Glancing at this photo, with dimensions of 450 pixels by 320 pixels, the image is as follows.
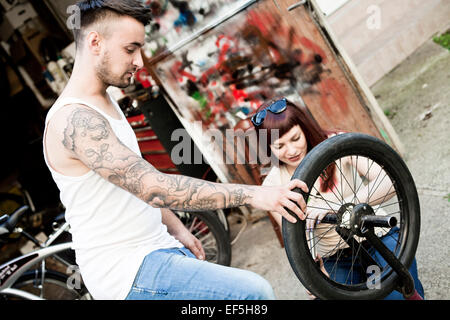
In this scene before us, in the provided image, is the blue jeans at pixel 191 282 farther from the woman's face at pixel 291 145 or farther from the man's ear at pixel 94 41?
the man's ear at pixel 94 41

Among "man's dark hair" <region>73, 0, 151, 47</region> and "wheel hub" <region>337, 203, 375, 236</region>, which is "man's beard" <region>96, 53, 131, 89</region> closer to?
"man's dark hair" <region>73, 0, 151, 47</region>

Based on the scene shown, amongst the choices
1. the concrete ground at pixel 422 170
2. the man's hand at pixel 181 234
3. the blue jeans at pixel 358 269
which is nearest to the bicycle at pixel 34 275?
the man's hand at pixel 181 234

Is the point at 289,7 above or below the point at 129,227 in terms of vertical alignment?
above

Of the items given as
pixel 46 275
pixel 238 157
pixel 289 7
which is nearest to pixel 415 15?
pixel 289 7

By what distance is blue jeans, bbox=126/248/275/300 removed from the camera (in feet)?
5.01

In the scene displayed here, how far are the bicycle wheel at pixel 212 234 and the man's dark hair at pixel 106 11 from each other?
2.05m

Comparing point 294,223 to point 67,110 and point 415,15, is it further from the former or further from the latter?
point 415,15

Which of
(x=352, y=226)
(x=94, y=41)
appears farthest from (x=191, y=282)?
(x=94, y=41)

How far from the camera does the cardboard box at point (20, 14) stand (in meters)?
5.77

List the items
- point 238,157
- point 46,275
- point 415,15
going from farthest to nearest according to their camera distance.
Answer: point 415,15 < point 238,157 < point 46,275

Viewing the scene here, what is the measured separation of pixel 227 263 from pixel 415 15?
4.12 meters

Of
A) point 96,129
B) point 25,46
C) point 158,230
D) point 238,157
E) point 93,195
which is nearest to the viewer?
point 96,129

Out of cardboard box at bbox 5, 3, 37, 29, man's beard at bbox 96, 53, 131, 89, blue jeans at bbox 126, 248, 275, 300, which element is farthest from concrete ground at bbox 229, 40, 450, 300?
cardboard box at bbox 5, 3, 37, 29

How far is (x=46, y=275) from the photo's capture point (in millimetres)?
3293
